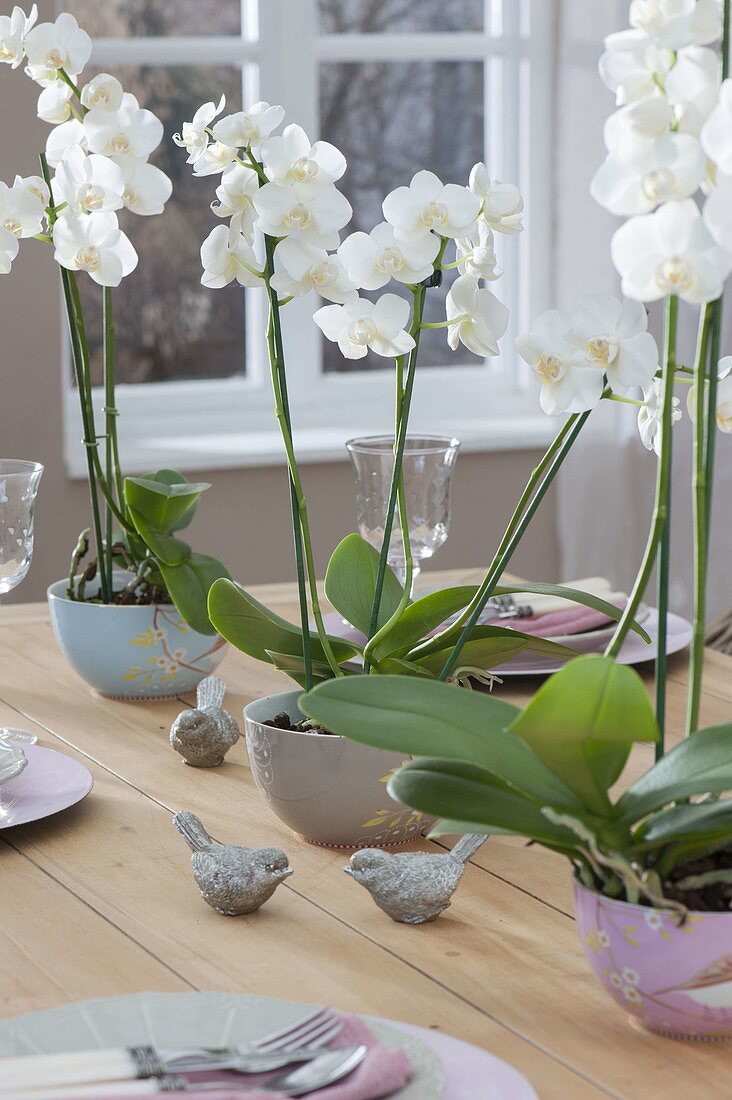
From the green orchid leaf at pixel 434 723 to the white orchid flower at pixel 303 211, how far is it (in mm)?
290

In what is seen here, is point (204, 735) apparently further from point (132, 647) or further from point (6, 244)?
point (6, 244)

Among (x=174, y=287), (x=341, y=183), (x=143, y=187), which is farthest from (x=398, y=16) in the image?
(x=143, y=187)

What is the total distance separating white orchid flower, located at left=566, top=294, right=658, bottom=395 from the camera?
754mm

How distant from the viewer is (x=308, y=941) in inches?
33.1

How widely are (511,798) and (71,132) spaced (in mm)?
668

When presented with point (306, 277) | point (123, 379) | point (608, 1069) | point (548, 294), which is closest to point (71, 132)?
point (306, 277)

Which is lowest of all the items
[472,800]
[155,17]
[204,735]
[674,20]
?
[204,735]

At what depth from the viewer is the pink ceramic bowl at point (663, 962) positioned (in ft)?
2.17

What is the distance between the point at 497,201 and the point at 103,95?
13.5 inches

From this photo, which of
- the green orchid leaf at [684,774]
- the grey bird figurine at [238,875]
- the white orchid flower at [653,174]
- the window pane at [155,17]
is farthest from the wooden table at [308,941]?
the window pane at [155,17]

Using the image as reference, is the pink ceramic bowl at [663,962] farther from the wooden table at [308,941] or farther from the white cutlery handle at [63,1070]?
the white cutlery handle at [63,1070]

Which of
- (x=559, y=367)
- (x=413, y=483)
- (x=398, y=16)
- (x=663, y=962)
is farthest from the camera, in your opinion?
(x=398, y=16)

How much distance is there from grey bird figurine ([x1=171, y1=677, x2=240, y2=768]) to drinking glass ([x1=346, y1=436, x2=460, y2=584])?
0.78 feet

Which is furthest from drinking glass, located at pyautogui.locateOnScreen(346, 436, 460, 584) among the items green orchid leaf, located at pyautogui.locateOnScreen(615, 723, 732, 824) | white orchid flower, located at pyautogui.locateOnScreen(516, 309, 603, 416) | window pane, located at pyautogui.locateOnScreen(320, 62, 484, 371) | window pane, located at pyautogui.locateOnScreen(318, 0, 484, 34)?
window pane, located at pyautogui.locateOnScreen(318, 0, 484, 34)
